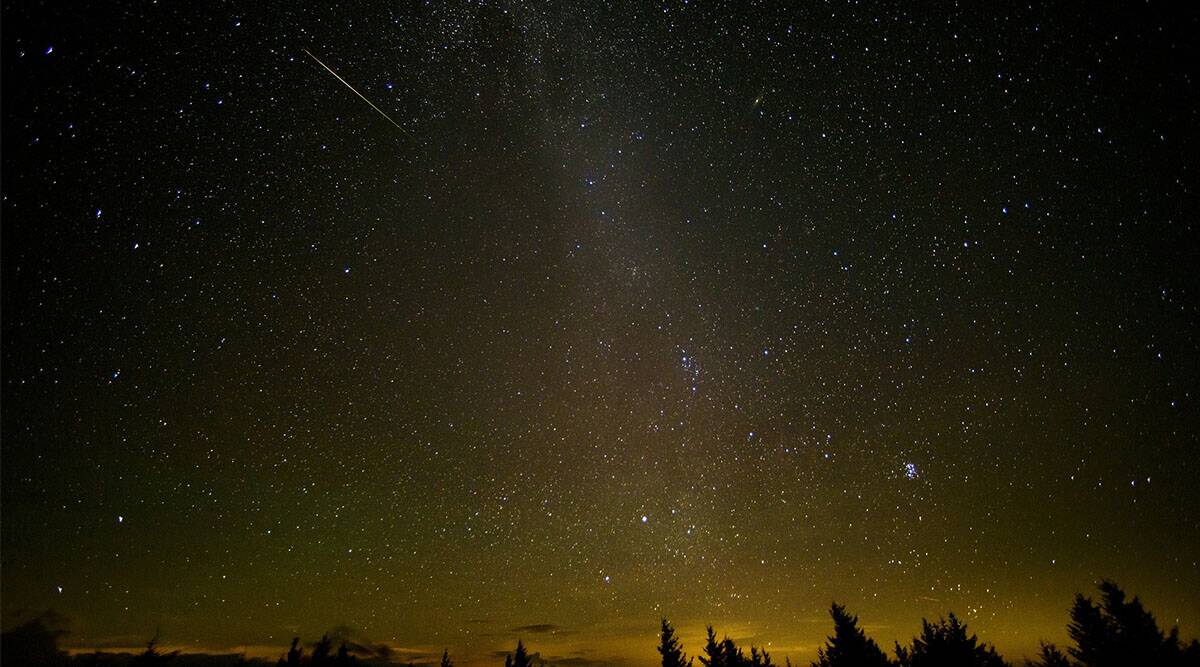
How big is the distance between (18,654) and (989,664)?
124619 millimetres

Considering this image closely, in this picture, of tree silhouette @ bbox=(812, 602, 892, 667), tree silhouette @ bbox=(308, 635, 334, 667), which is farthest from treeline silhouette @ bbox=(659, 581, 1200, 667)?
tree silhouette @ bbox=(308, 635, 334, 667)

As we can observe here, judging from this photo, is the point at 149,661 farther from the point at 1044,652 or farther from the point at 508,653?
the point at 1044,652

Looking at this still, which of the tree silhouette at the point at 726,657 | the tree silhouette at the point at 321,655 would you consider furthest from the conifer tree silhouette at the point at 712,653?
the tree silhouette at the point at 321,655

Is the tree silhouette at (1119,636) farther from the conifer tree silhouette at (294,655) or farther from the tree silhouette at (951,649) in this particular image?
the conifer tree silhouette at (294,655)

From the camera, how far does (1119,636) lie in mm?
16203

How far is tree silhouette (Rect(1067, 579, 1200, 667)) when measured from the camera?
1509 cm

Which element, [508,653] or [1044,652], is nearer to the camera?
[1044,652]

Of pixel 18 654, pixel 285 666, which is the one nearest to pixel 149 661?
pixel 285 666

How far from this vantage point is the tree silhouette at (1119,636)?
15086 mm

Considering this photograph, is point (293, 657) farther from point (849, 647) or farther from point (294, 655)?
point (849, 647)

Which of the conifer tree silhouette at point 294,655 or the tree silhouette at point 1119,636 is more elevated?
the tree silhouette at point 1119,636

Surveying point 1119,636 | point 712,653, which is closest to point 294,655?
point 712,653

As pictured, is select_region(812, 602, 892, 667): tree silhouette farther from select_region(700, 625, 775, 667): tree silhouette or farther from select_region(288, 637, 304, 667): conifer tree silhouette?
select_region(288, 637, 304, 667): conifer tree silhouette

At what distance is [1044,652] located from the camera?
79.4ft
